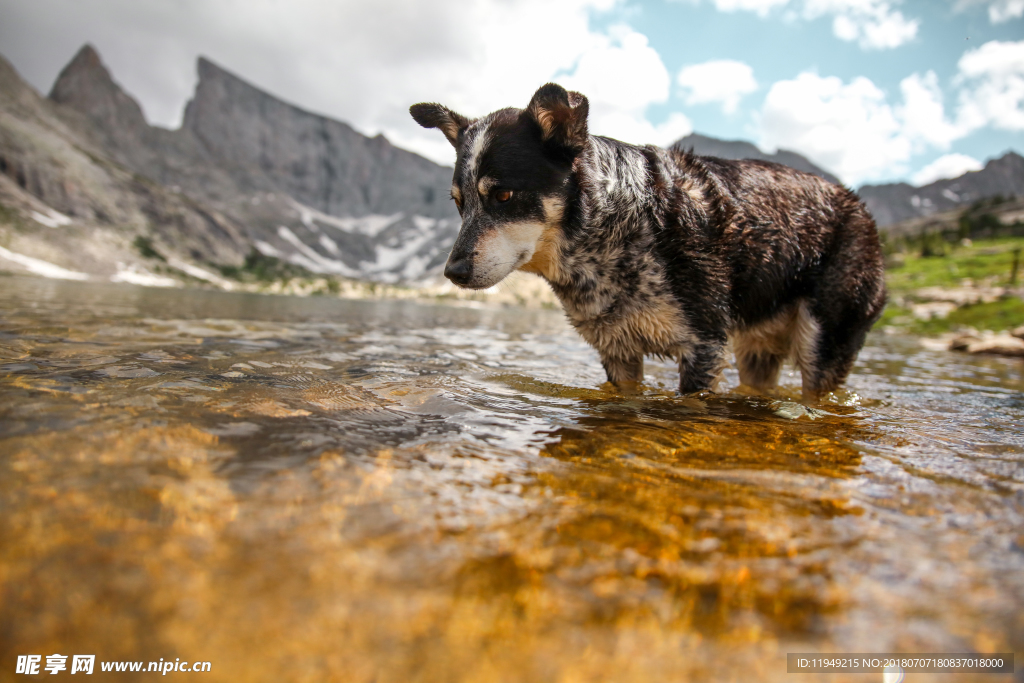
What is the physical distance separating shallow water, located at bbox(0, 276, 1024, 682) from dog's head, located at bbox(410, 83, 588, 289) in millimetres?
2101

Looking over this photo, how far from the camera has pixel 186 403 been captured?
3.84 metres

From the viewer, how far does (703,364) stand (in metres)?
5.79

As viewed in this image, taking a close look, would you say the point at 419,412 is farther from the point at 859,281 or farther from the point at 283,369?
the point at 859,281

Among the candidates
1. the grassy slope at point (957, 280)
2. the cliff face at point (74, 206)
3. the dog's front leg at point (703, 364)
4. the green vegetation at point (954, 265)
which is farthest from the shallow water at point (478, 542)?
the cliff face at point (74, 206)

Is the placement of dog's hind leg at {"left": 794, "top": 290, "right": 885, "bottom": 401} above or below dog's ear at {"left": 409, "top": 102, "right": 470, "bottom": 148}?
below

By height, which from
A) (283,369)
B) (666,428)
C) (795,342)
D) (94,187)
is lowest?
(283,369)

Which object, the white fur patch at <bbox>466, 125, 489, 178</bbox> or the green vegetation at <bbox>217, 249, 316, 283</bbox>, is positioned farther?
the green vegetation at <bbox>217, 249, 316, 283</bbox>

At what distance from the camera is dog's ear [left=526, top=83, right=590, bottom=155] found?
5395 millimetres

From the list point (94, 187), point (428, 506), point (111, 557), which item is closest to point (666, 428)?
point (428, 506)

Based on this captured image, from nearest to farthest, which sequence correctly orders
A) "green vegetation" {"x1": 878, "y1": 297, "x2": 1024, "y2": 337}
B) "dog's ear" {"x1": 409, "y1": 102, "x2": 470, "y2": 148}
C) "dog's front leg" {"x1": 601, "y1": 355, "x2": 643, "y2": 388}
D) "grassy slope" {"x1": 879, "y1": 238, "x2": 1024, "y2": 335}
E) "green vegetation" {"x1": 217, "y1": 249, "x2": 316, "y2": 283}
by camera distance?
"dog's front leg" {"x1": 601, "y1": 355, "x2": 643, "y2": 388}
"dog's ear" {"x1": 409, "y1": 102, "x2": 470, "y2": 148}
"green vegetation" {"x1": 878, "y1": 297, "x2": 1024, "y2": 337}
"grassy slope" {"x1": 879, "y1": 238, "x2": 1024, "y2": 335}
"green vegetation" {"x1": 217, "y1": 249, "x2": 316, "y2": 283}

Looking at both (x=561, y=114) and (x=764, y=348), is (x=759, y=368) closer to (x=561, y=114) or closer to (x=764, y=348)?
(x=764, y=348)

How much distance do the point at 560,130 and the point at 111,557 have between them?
17.6 feet

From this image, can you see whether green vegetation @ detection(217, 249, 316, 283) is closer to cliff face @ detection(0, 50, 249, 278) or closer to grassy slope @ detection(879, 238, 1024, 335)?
cliff face @ detection(0, 50, 249, 278)

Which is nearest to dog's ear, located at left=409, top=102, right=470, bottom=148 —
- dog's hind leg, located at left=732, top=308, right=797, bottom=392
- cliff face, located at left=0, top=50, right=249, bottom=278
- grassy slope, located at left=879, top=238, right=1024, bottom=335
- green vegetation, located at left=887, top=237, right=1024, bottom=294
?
dog's hind leg, located at left=732, top=308, right=797, bottom=392
